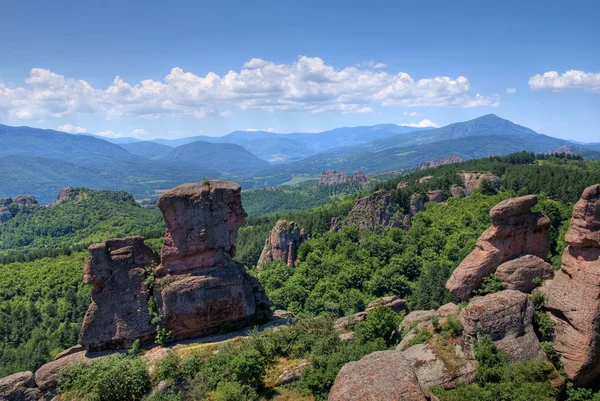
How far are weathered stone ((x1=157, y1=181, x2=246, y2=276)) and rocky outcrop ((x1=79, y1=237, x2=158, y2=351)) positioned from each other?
2.66m

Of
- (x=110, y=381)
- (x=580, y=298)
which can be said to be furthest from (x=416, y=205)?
(x=110, y=381)

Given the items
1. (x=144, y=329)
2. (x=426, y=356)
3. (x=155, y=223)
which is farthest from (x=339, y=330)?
(x=155, y=223)

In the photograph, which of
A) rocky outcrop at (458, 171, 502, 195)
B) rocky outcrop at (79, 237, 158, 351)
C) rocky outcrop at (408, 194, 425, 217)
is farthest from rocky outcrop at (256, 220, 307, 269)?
rocky outcrop at (458, 171, 502, 195)

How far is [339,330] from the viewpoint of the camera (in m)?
34.1

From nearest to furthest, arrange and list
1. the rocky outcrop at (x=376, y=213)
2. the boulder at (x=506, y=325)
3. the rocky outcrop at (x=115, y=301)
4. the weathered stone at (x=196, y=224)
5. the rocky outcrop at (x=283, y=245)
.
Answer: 1. the boulder at (x=506, y=325)
2. the rocky outcrop at (x=115, y=301)
3. the weathered stone at (x=196, y=224)
4. the rocky outcrop at (x=283, y=245)
5. the rocky outcrop at (x=376, y=213)

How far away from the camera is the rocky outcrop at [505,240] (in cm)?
2920

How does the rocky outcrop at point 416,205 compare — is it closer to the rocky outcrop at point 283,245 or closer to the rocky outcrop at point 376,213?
the rocky outcrop at point 376,213

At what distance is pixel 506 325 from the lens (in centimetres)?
2409

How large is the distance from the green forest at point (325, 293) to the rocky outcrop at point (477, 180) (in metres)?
2.46

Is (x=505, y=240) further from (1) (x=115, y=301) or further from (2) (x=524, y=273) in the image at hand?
(1) (x=115, y=301)

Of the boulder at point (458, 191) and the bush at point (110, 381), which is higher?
the boulder at point (458, 191)

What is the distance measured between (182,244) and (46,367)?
14.4m

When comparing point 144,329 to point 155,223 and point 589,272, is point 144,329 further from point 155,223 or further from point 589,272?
point 155,223

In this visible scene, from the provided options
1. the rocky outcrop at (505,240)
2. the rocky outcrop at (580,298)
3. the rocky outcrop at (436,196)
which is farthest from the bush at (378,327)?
the rocky outcrop at (436,196)
